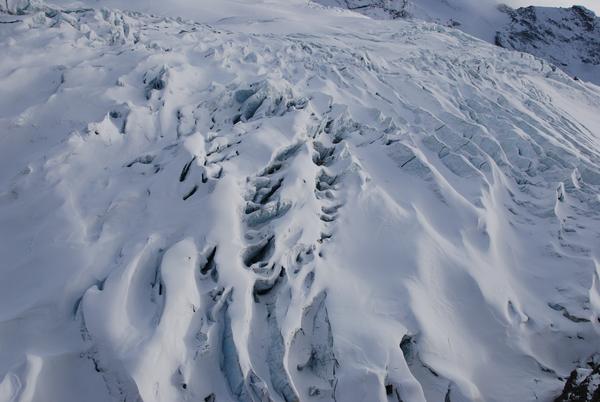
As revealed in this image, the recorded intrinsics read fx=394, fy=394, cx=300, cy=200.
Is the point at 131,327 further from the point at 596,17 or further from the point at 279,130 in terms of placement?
the point at 596,17

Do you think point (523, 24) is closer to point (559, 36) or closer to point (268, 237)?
point (559, 36)

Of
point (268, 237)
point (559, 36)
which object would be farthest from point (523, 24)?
point (268, 237)

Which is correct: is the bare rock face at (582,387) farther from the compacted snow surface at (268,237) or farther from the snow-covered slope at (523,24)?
the snow-covered slope at (523,24)

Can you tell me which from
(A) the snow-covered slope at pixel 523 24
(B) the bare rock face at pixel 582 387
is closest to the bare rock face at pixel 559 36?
(A) the snow-covered slope at pixel 523 24

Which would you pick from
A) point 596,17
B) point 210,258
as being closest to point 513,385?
point 210,258

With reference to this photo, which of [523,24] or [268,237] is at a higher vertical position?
[523,24]
